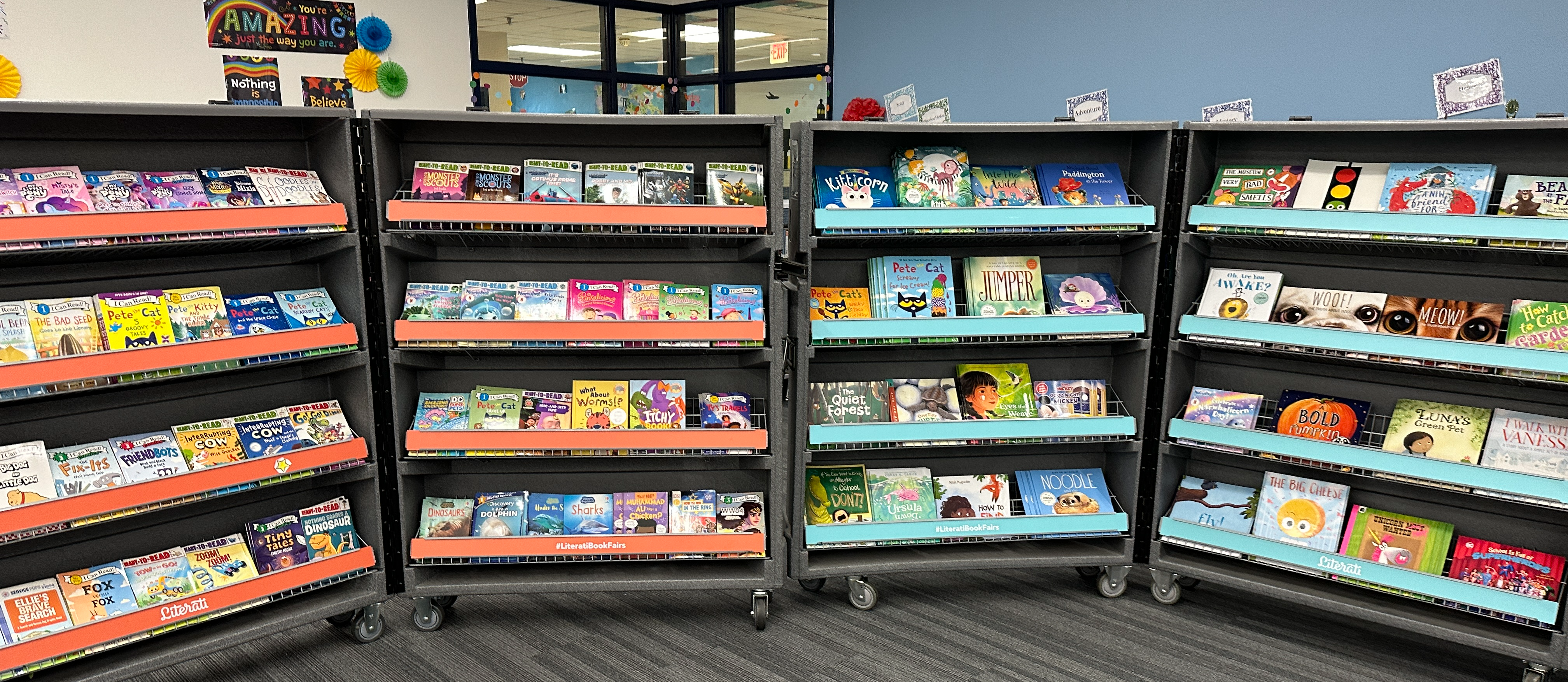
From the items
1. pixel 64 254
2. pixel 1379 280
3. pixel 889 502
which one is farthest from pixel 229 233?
pixel 1379 280

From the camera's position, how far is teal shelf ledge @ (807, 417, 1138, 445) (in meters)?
3.18

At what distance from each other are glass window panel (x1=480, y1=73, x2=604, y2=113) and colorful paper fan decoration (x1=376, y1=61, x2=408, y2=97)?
28.6 inches

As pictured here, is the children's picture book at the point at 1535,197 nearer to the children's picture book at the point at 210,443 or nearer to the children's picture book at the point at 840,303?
the children's picture book at the point at 840,303

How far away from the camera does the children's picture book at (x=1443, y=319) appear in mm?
2814

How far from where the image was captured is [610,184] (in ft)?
9.85

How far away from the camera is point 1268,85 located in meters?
4.16

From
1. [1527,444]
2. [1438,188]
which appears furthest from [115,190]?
[1527,444]

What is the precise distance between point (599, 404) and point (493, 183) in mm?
840

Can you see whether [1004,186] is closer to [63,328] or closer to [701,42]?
[63,328]

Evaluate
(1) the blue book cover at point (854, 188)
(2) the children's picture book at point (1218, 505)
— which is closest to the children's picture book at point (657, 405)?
(1) the blue book cover at point (854, 188)

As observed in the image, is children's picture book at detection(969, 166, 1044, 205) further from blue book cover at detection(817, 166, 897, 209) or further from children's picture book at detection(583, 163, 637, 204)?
children's picture book at detection(583, 163, 637, 204)

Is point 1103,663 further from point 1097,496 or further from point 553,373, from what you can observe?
point 553,373

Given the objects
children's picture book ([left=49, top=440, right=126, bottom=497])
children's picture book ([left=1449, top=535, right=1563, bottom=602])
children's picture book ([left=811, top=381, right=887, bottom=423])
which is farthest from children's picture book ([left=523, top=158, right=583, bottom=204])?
children's picture book ([left=1449, top=535, right=1563, bottom=602])

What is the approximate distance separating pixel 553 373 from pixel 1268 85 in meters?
3.54
